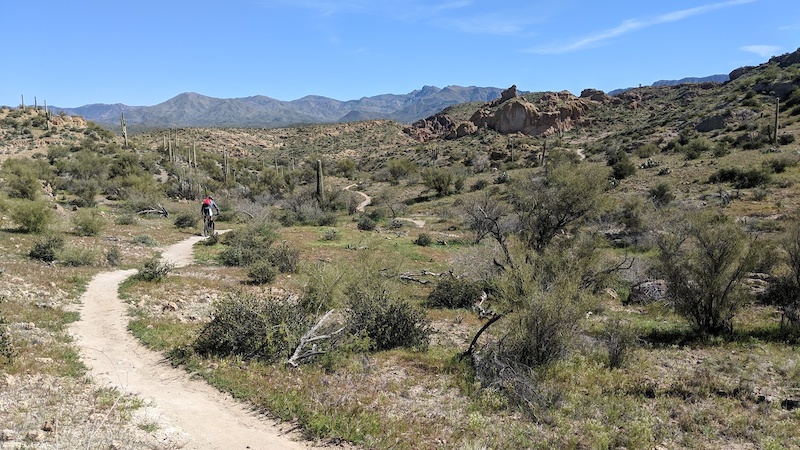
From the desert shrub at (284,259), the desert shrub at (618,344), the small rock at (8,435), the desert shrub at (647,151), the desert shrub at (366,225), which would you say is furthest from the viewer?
the desert shrub at (647,151)

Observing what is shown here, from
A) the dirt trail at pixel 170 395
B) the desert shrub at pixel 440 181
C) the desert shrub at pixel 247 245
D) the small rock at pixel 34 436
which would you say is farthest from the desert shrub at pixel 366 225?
the small rock at pixel 34 436

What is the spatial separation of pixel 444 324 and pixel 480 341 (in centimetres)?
176

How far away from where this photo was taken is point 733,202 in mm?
25062

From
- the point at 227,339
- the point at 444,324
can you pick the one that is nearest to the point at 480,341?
the point at 444,324

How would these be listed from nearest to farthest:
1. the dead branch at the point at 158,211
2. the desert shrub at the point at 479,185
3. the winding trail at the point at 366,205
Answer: the dead branch at the point at 158,211
the winding trail at the point at 366,205
the desert shrub at the point at 479,185

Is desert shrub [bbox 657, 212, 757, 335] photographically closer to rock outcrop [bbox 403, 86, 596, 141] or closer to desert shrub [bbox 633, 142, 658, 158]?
desert shrub [bbox 633, 142, 658, 158]

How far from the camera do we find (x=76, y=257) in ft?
48.4

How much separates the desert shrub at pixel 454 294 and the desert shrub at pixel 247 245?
22.0 ft

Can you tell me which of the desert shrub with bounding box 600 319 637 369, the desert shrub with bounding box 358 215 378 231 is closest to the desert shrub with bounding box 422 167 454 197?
the desert shrub with bounding box 358 215 378 231

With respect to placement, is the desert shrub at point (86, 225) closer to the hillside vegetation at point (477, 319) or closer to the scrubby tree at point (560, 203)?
the hillside vegetation at point (477, 319)

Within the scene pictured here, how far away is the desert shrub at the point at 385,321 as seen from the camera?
9836 millimetres

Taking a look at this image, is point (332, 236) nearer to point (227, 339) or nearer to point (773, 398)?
point (227, 339)

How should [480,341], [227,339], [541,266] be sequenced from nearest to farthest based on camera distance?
[227,339], [480,341], [541,266]

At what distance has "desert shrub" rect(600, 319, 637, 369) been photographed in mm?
9078
